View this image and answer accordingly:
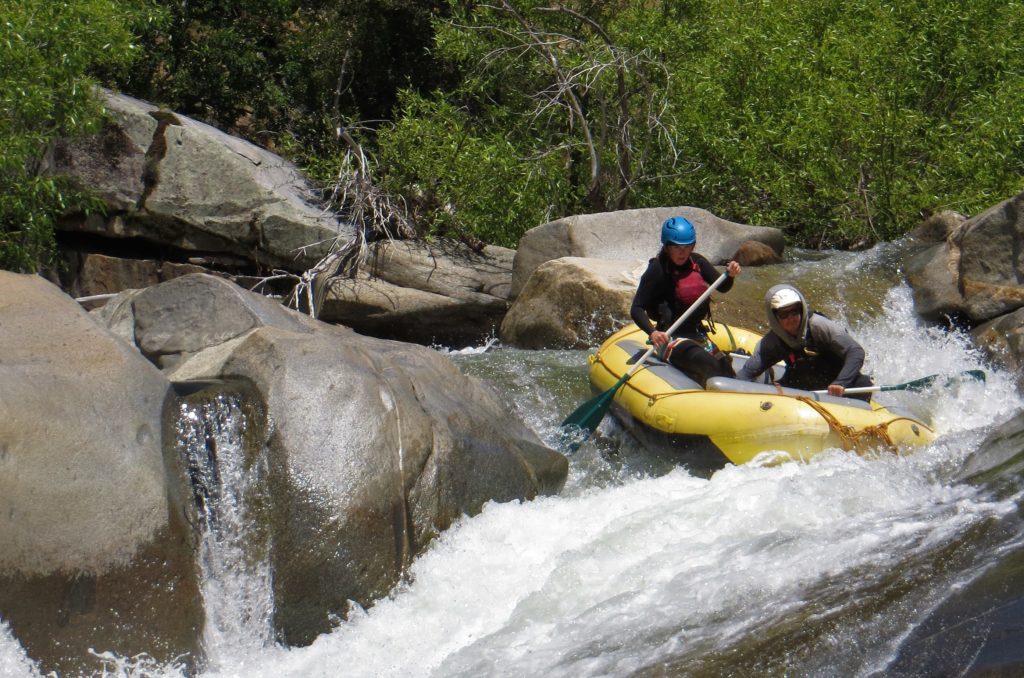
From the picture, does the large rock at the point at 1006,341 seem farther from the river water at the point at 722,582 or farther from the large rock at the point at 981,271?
the river water at the point at 722,582

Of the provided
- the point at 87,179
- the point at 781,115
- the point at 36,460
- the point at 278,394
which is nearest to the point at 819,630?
the point at 278,394

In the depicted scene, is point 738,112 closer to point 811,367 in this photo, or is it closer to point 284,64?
point 811,367

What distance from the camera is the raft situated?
555 centimetres

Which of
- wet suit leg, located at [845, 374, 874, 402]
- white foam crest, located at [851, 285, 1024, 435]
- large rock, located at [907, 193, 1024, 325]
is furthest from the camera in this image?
large rock, located at [907, 193, 1024, 325]

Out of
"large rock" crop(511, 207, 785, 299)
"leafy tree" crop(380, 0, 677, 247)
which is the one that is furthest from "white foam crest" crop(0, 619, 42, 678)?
"leafy tree" crop(380, 0, 677, 247)

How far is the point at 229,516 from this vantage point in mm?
4707

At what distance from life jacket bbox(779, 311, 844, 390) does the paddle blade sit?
97 centimetres

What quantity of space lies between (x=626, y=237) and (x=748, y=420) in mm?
4193

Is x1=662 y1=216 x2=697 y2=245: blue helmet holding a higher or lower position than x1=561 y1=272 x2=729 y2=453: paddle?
higher

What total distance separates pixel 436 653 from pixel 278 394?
133cm

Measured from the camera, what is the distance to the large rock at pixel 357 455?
4648mm

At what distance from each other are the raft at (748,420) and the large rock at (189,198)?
513cm

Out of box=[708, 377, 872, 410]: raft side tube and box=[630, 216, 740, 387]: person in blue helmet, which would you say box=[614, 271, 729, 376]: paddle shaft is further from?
box=[708, 377, 872, 410]: raft side tube

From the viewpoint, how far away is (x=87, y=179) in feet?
35.2
